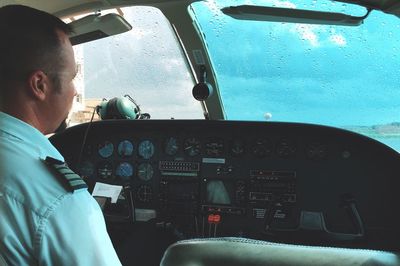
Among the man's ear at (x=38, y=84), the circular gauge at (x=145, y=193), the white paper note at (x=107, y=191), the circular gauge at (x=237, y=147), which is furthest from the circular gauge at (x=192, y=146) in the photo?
the man's ear at (x=38, y=84)

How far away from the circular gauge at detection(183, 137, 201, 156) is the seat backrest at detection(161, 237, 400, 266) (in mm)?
2004

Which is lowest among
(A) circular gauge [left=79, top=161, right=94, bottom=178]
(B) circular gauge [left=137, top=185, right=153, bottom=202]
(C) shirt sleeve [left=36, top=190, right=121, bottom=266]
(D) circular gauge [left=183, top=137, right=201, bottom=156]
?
(B) circular gauge [left=137, top=185, right=153, bottom=202]

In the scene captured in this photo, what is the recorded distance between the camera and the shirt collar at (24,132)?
28.8 inches

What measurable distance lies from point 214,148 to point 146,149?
52 cm

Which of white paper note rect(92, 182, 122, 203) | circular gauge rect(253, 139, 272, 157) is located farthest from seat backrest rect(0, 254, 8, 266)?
circular gauge rect(253, 139, 272, 157)

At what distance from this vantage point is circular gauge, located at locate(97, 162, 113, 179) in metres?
3.16

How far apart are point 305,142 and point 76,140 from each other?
172 cm

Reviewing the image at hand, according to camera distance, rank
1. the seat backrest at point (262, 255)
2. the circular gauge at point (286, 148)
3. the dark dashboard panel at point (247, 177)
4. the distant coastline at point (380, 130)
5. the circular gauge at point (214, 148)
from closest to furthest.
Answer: the seat backrest at point (262, 255), the distant coastline at point (380, 130), the dark dashboard panel at point (247, 177), the circular gauge at point (286, 148), the circular gauge at point (214, 148)

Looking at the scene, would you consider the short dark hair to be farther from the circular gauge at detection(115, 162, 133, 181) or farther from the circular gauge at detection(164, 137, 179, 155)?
the circular gauge at detection(115, 162, 133, 181)

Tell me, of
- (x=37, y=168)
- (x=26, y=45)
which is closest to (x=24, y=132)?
(x=37, y=168)

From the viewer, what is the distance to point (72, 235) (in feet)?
2.19

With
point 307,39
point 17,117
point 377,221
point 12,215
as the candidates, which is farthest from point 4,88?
point 377,221

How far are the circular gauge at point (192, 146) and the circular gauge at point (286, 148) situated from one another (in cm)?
56

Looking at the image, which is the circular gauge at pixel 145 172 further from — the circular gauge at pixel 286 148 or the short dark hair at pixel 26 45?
the short dark hair at pixel 26 45
